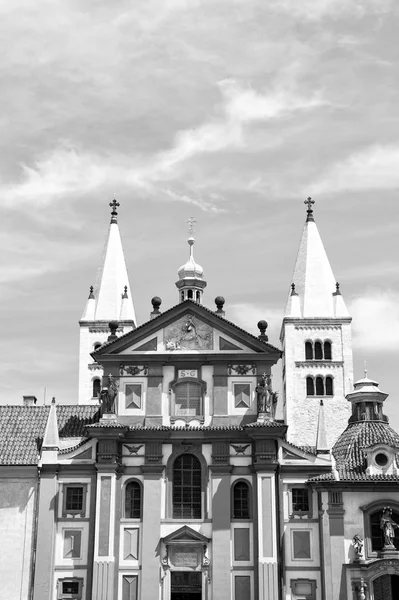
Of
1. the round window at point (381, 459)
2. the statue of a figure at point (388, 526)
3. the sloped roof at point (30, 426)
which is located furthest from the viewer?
the sloped roof at point (30, 426)

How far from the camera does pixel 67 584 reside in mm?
39219

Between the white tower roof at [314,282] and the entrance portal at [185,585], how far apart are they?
33.1m

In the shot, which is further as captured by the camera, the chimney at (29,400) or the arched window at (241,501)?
the chimney at (29,400)

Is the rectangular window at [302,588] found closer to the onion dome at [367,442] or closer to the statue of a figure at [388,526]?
the statue of a figure at [388,526]

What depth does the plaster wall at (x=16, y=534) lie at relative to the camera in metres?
39.1

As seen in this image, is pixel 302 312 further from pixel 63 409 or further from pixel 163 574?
pixel 163 574

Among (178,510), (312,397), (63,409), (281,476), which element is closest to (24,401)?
(63,409)

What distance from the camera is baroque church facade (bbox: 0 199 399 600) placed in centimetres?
3884

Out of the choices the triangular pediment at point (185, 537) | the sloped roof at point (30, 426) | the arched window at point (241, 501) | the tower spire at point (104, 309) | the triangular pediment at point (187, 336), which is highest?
the tower spire at point (104, 309)

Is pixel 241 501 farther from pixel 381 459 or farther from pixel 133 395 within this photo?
pixel 133 395

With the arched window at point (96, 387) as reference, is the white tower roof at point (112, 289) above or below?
above

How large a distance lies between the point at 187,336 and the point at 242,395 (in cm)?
390

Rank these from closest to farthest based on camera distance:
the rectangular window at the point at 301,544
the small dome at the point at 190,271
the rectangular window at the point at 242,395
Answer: the rectangular window at the point at 301,544 < the rectangular window at the point at 242,395 < the small dome at the point at 190,271

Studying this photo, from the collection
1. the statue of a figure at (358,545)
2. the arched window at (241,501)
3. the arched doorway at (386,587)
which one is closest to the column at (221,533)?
the arched window at (241,501)
